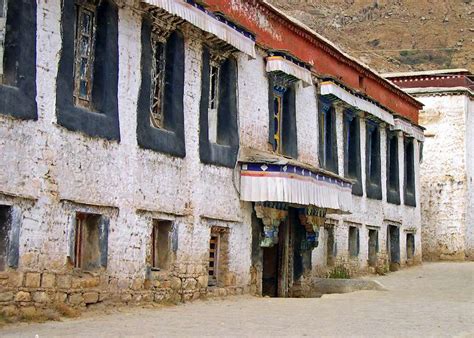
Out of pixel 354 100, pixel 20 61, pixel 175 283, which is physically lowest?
pixel 175 283

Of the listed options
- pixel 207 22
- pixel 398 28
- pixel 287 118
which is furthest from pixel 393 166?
pixel 398 28

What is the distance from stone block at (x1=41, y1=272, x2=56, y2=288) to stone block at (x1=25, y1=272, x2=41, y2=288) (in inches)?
3.1

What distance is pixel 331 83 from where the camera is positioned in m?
19.3

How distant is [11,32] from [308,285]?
10159 millimetres

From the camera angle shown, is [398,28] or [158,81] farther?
[398,28]

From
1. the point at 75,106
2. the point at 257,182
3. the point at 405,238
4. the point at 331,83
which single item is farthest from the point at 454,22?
the point at 75,106

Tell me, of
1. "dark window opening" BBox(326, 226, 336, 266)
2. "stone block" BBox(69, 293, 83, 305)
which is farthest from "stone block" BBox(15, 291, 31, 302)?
"dark window opening" BBox(326, 226, 336, 266)

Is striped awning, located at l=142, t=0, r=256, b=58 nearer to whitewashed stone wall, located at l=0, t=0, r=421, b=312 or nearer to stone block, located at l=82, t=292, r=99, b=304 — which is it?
whitewashed stone wall, located at l=0, t=0, r=421, b=312

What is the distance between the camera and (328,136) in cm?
2056

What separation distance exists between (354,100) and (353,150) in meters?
1.72

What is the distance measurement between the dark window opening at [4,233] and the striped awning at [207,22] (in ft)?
13.1

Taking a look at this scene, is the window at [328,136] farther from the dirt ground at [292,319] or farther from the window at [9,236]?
the window at [9,236]

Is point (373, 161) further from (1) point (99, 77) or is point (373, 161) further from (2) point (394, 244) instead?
(1) point (99, 77)

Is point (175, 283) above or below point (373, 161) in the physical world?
below
